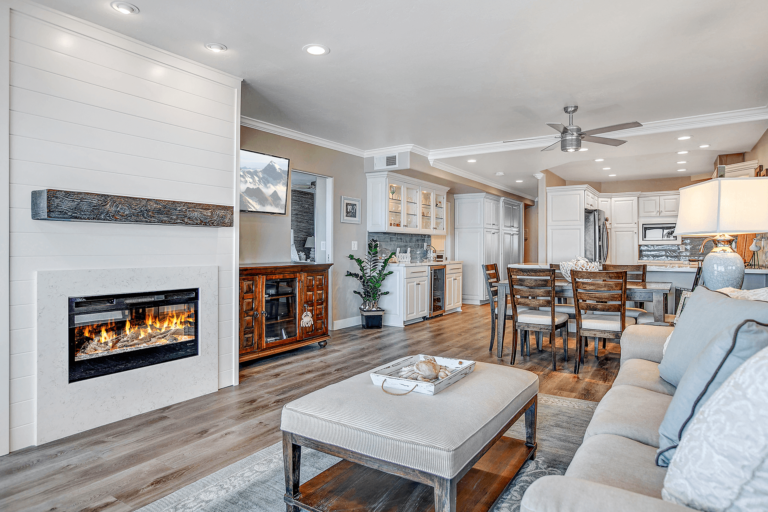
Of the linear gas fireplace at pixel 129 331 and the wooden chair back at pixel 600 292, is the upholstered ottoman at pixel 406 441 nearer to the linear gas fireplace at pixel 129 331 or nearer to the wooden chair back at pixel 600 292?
the linear gas fireplace at pixel 129 331

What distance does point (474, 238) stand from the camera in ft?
28.1

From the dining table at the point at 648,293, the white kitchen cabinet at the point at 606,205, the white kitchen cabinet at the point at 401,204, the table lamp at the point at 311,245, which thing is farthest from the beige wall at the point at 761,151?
the table lamp at the point at 311,245

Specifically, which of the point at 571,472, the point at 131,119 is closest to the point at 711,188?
the point at 571,472

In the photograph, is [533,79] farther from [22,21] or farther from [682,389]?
[22,21]

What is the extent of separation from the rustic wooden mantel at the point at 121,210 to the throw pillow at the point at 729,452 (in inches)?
116

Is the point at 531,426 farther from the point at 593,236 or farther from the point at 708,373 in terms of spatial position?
the point at 593,236

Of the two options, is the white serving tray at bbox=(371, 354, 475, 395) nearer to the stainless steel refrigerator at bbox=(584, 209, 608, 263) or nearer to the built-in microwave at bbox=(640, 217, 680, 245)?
the stainless steel refrigerator at bbox=(584, 209, 608, 263)

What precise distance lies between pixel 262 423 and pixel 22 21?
2.63 m

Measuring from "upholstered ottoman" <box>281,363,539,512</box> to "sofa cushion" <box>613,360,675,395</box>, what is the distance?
419 millimetres

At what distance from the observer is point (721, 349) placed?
1.15m

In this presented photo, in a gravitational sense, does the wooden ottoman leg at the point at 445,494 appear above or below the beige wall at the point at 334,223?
below

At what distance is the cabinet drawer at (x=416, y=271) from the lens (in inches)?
244

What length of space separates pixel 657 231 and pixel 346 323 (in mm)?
6454

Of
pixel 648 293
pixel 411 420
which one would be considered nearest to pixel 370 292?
pixel 648 293
